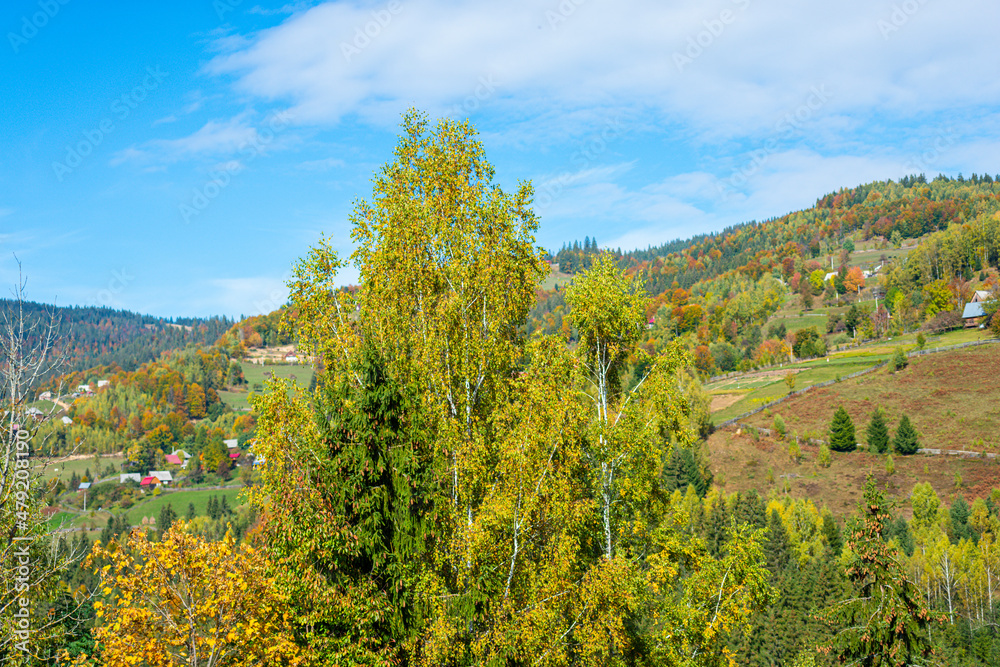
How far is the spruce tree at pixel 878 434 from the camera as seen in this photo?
94.7 meters

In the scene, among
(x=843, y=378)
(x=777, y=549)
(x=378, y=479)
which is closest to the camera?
(x=378, y=479)

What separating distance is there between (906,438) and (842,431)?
8.51 m

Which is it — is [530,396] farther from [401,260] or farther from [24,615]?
[24,615]

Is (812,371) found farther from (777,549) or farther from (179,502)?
(179,502)

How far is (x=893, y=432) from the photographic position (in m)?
96.5

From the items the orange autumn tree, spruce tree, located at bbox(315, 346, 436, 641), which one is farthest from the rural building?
the orange autumn tree

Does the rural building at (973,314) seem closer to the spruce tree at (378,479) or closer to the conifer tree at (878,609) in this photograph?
the conifer tree at (878,609)

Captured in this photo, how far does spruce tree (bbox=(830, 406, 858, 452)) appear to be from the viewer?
9800 cm

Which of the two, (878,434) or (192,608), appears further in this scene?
(878,434)

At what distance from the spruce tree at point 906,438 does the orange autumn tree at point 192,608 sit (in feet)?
326

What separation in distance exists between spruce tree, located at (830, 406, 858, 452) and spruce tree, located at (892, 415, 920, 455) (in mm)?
6534

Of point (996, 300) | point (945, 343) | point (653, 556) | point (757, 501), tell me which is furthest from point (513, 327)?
point (996, 300)

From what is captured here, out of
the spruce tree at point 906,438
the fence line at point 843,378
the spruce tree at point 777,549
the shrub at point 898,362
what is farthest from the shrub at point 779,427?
the spruce tree at point 777,549

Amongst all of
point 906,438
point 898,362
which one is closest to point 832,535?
point 906,438
